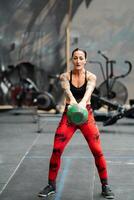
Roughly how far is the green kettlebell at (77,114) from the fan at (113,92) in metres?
7.84

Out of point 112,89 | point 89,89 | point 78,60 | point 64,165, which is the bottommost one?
point 64,165

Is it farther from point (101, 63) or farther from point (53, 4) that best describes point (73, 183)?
point (53, 4)

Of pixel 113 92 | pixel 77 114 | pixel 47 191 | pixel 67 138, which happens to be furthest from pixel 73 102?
pixel 113 92

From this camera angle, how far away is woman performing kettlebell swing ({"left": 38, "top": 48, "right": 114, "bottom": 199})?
4.42 m

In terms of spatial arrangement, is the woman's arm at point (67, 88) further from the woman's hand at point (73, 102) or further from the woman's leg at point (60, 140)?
the woman's leg at point (60, 140)

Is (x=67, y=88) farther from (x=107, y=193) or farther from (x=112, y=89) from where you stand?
(x=112, y=89)

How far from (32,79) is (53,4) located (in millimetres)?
2478

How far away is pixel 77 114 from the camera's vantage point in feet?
14.2

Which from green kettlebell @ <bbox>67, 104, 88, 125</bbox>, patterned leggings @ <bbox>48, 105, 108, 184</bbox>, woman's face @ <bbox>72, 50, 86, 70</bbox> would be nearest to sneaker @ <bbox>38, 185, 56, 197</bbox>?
patterned leggings @ <bbox>48, 105, 108, 184</bbox>

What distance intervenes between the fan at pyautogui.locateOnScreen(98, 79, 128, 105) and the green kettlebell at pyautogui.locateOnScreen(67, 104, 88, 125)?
784 cm

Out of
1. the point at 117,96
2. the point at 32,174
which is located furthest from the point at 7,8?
the point at 32,174

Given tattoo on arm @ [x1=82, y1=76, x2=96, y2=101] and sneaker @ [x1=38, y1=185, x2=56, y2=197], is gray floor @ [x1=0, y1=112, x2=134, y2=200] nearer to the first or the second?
sneaker @ [x1=38, y1=185, x2=56, y2=197]

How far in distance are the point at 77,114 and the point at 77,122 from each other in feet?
0.30

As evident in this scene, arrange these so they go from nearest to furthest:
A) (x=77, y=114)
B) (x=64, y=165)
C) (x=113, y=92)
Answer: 1. (x=77, y=114)
2. (x=64, y=165)
3. (x=113, y=92)
